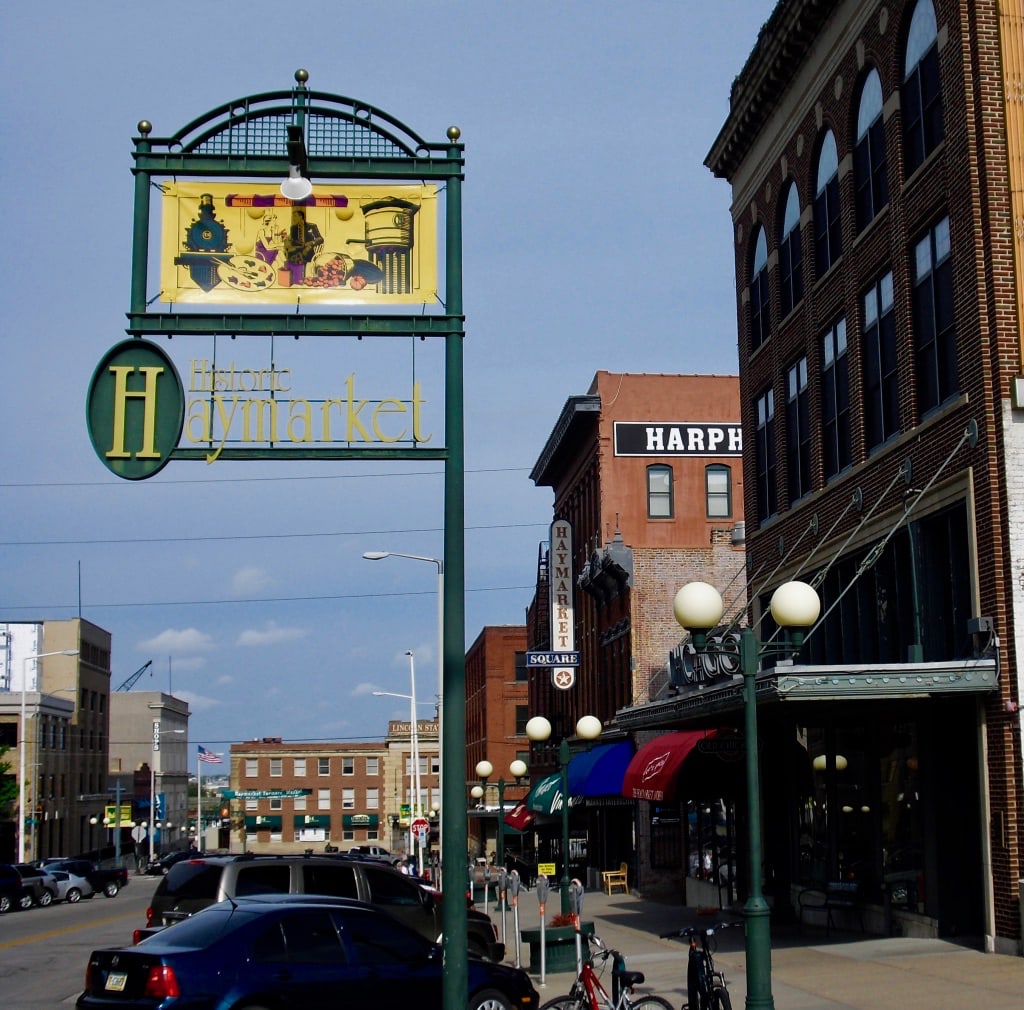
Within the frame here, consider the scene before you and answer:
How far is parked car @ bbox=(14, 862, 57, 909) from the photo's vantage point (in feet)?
169

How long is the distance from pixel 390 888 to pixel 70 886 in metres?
41.3

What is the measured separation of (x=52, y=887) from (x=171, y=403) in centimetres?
4677

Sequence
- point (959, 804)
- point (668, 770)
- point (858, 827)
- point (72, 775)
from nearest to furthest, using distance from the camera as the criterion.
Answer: point (959, 804) < point (858, 827) < point (668, 770) < point (72, 775)

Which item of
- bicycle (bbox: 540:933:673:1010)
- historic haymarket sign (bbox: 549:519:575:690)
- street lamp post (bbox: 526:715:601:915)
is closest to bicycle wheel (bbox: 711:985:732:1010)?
bicycle (bbox: 540:933:673:1010)

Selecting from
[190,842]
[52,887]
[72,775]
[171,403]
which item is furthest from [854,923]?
[190,842]

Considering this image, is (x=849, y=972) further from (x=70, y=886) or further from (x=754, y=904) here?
(x=70, y=886)

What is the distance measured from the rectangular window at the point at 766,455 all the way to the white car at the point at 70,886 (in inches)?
1399

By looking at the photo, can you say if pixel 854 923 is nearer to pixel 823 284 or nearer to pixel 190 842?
pixel 823 284

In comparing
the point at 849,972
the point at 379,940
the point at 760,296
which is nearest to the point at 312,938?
the point at 379,940

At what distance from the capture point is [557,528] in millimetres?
51719

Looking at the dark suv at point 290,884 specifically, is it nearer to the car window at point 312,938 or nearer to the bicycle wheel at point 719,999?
the car window at point 312,938

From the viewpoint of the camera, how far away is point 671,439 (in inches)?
1865

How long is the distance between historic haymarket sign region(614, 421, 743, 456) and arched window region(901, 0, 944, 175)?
2485cm

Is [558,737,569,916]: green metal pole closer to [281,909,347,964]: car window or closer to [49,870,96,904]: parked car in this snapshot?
[281,909,347,964]: car window
